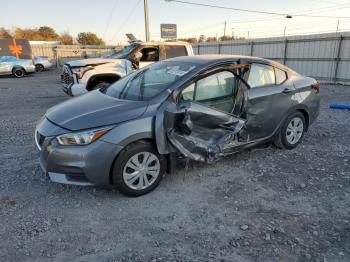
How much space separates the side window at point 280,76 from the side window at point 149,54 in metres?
4.79

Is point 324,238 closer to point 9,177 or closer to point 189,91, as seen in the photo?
point 189,91

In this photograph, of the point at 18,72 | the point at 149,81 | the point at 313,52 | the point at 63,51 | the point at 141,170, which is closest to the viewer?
the point at 141,170

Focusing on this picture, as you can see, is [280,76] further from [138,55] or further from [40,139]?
[138,55]

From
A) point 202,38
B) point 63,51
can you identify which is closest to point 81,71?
point 63,51

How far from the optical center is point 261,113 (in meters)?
4.09

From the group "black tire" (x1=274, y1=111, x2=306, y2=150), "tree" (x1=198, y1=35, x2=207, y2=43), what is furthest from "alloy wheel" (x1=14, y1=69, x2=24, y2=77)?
"tree" (x1=198, y1=35, x2=207, y2=43)

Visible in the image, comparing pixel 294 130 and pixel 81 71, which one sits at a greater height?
pixel 81 71

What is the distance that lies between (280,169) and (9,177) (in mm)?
3793

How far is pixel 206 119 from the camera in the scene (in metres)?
3.58

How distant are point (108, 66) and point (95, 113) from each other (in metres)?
4.49

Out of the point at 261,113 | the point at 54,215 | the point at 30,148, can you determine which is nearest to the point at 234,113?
the point at 261,113

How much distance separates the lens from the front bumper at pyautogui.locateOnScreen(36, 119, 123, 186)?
298 centimetres

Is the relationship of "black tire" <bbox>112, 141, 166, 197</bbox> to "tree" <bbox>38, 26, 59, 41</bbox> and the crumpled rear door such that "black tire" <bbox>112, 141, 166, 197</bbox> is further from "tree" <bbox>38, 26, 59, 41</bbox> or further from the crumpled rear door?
"tree" <bbox>38, 26, 59, 41</bbox>

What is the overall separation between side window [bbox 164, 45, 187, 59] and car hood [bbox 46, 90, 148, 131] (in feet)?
17.2
